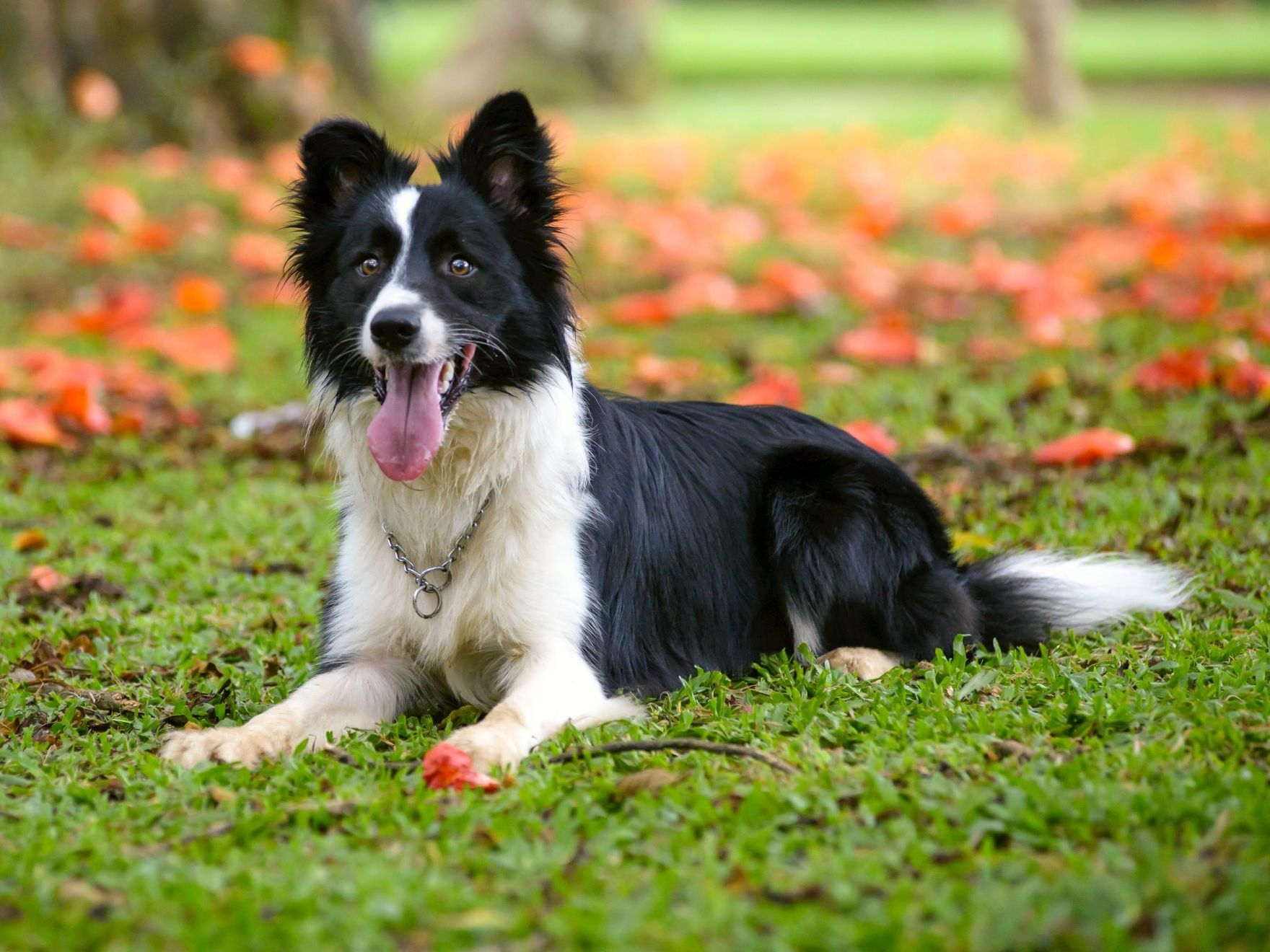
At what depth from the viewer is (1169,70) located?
2530 cm

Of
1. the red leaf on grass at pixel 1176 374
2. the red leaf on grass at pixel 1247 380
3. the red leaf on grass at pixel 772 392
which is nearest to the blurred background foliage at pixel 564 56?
the red leaf on grass at pixel 772 392

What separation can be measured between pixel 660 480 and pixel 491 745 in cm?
110

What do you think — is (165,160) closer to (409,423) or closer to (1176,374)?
(1176,374)

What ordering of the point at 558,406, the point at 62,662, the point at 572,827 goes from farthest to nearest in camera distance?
the point at 62,662 < the point at 558,406 < the point at 572,827

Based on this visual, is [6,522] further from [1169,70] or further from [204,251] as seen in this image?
[1169,70]

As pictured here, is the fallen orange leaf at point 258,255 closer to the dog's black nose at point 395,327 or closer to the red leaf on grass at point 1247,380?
the red leaf on grass at point 1247,380

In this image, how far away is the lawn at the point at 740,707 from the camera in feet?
8.91

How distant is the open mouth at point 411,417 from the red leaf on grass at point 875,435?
246 centimetres

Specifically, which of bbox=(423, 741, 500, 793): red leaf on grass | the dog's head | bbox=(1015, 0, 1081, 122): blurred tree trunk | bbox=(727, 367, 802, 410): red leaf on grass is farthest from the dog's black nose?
bbox=(1015, 0, 1081, 122): blurred tree trunk

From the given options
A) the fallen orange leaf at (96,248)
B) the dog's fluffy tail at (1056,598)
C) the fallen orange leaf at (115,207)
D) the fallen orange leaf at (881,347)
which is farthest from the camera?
the fallen orange leaf at (115,207)

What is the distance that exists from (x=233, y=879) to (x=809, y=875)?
3.76ft

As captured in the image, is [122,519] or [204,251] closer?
[122,519]

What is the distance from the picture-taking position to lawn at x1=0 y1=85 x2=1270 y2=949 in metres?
2.72

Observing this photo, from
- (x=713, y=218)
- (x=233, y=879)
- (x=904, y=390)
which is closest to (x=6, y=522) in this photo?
(x=233, y=879)
